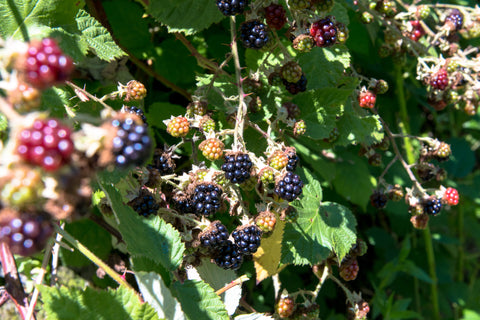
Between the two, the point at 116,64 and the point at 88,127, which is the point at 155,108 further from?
the point at 88,127

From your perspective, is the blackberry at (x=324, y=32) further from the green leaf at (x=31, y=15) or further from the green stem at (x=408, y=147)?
the green stem at (x=408, y=147)

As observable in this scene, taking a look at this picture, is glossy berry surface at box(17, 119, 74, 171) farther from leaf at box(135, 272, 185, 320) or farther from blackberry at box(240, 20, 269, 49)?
blackberry at box(240, 20, 269, 49)

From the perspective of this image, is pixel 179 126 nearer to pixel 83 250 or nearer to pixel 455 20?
pixel 83 250

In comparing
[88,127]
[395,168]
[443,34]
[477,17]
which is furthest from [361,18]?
[88,127]

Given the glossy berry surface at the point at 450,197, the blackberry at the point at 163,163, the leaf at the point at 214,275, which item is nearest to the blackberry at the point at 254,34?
the blackberry at the point at 163,163

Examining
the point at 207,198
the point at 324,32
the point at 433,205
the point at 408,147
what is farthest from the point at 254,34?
the point at 408,147

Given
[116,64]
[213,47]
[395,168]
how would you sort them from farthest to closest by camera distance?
1. [395,168]
2. [213,47]
3. [116,64]

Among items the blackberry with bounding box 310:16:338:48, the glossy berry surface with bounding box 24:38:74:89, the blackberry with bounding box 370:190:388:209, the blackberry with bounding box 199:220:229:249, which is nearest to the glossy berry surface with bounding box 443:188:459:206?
the blackberry with bounding box 370:190:388:209
